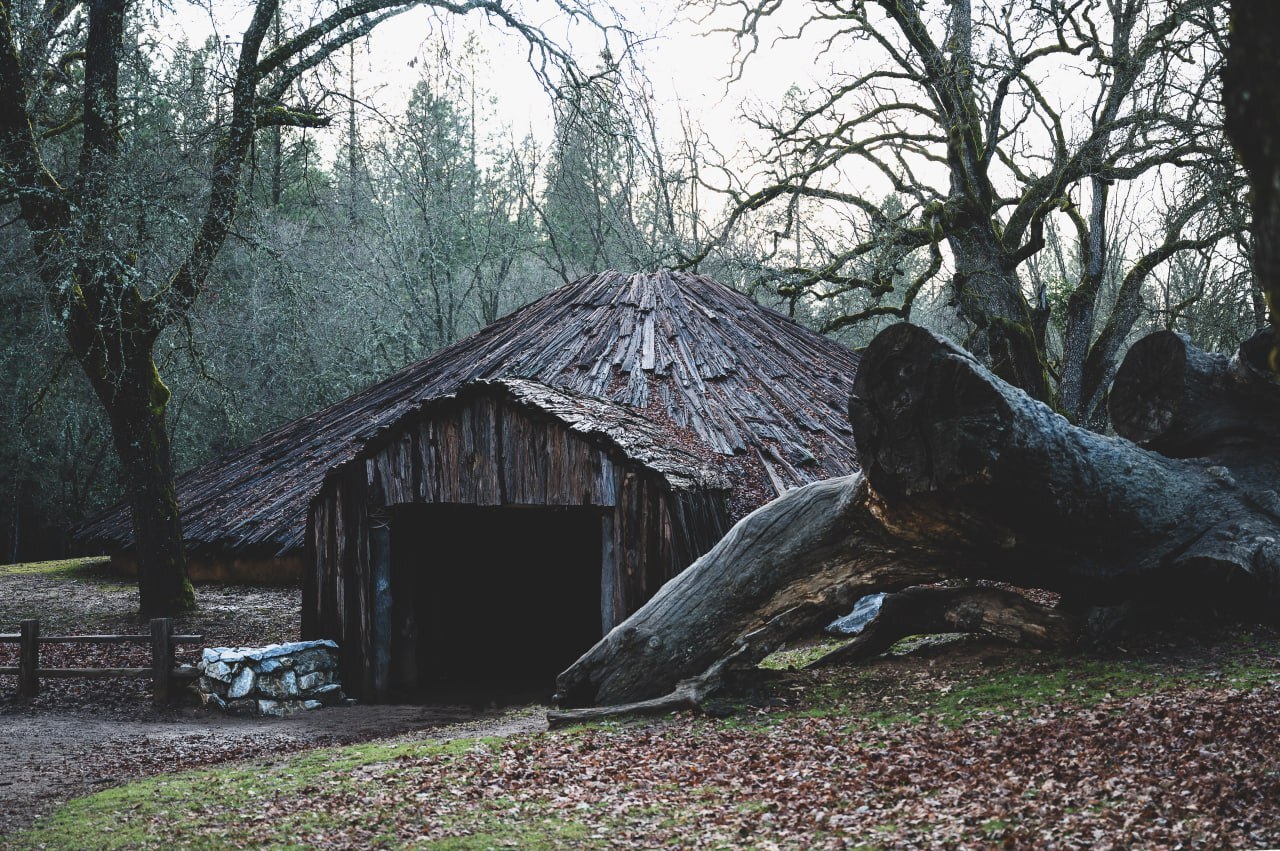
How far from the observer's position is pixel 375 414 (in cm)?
1784

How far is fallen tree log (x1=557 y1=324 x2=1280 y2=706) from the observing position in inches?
261

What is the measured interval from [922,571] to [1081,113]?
970 centimetres

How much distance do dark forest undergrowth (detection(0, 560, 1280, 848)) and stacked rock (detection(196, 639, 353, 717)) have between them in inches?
102

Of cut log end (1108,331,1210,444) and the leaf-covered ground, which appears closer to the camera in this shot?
the leaf-covered ground

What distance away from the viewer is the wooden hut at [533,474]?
35.0 feet

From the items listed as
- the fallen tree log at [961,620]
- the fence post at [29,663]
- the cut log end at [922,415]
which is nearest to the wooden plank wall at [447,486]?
the fallen tree log at [961,620]

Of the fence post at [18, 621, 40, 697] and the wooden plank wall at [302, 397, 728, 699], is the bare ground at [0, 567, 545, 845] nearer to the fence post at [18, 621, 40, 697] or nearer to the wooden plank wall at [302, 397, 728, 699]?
the fence post at [18, 621, 40, 697]

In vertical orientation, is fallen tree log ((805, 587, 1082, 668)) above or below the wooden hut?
below

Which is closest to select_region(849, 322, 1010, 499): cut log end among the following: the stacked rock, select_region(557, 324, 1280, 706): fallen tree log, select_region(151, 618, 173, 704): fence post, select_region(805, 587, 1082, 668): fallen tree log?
select_region(557, 324, 1280, 706): fallen tree log

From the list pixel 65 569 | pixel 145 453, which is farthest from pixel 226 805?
pixel 65 569

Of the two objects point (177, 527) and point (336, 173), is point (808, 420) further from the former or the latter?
point (336, 173)

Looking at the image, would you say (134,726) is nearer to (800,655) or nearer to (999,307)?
(800,655)

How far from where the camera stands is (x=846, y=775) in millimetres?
5746

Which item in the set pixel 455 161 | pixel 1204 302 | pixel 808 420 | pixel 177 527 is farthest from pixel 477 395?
pixel 455 161
